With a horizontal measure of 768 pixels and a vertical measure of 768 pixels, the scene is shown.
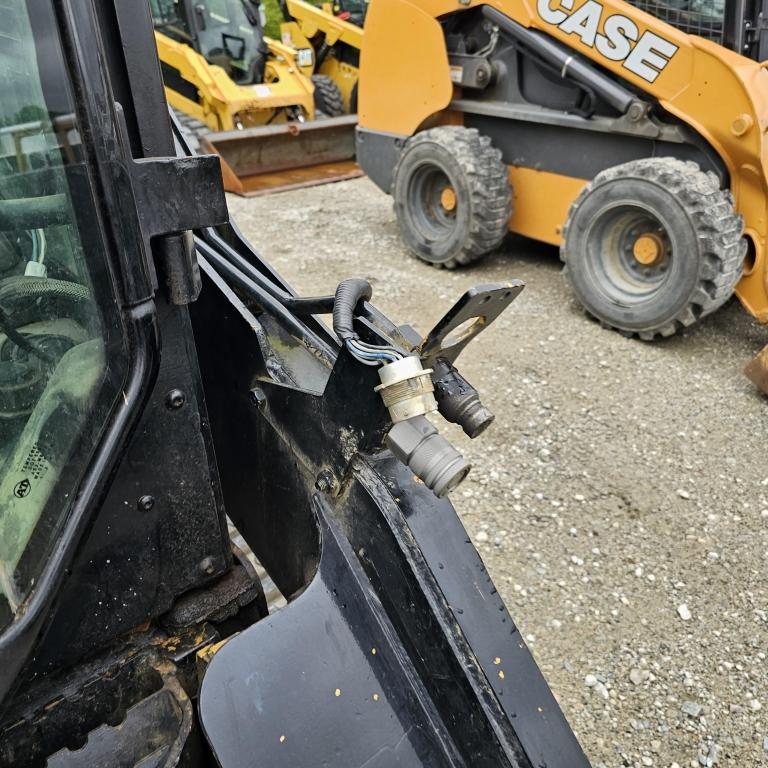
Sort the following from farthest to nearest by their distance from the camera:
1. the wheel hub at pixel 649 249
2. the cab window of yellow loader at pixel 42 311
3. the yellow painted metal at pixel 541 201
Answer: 1. the yellow painted metal at pixel 541 201
2. the wheel hub at pixel 649 249
3. the cab window of yellow loader at pixel 42 311

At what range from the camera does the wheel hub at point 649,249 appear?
148 inches

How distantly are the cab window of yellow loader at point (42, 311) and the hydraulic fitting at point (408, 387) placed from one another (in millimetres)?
333

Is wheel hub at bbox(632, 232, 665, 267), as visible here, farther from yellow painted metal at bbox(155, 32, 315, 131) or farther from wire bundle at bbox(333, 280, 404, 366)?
yellow painted metal at bbox(155, 32, 315, 131)

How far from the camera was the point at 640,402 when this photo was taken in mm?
3342

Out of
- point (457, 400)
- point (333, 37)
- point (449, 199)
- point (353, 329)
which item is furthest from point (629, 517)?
point (333, 37)

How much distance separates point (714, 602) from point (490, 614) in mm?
1588

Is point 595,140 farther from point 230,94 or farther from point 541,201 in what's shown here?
point 230,94

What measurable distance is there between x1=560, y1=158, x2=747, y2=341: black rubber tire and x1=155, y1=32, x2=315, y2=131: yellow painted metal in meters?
4.50

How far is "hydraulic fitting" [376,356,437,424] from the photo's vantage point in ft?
3.10

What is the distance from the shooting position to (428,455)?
1038 millimetres

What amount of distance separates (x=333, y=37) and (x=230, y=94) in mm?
1847

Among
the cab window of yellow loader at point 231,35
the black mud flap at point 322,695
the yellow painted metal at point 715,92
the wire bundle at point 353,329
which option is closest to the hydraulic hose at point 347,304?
the wire bundle at point 353,329

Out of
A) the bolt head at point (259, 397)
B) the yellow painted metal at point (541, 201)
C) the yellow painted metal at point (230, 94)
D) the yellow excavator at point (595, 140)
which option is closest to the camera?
the bolt head at point (259, 397)

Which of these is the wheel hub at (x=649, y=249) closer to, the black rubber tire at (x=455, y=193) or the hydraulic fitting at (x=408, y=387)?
the black rubber tire at (x=455, y=193)
